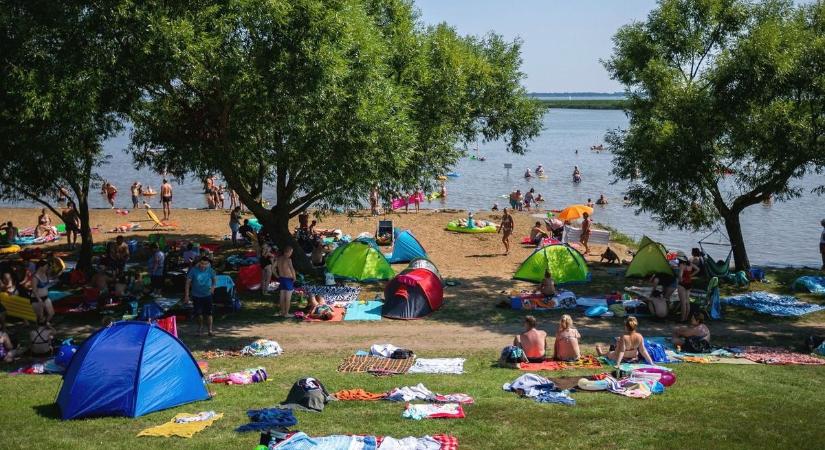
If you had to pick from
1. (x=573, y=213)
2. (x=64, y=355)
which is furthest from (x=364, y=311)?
(x=573, y=213)

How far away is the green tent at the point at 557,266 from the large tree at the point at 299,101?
403 cm

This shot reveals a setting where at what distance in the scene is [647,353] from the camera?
13.3 meters

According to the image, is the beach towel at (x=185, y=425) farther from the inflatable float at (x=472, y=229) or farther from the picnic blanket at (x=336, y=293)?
the inflatable float at (x=472, y=229)

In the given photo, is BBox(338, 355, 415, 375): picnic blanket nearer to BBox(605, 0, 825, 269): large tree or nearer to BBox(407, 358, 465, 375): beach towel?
BBox(407, 358, 465, 375): beach towel

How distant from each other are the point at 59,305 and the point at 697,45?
19.6m

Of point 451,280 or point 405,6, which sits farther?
point 405,6

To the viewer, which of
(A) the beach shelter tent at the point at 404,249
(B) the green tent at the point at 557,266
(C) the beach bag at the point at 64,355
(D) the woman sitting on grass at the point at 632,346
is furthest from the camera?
(A) the beach shelter tent at the point at 404,249

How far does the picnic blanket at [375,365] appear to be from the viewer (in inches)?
521

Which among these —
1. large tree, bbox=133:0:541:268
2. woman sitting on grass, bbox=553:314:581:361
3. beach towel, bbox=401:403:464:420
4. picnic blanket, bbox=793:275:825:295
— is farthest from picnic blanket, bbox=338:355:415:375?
picnic blanket, bbox=793:275:825:295

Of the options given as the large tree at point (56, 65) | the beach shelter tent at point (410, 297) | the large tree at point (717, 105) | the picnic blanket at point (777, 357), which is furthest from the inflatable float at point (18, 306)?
the large tree at point (717, 105)

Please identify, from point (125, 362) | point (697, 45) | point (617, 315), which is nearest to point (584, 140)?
point (697, 45)

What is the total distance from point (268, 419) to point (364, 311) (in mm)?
7990

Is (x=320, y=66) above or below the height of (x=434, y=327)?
above

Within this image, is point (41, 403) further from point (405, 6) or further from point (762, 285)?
point (762, 285)
